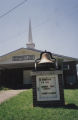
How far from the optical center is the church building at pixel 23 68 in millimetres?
15980

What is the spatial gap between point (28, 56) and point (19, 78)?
395cm

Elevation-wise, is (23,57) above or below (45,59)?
above

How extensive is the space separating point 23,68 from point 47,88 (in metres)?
11.8

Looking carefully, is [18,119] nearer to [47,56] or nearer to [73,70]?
[47,56]

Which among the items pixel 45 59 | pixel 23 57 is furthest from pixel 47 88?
pixel 23 57

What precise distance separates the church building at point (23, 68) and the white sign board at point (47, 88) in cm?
855

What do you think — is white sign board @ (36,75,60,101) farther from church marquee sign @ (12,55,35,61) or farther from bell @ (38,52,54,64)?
church marquee sign @ (12,55,35,61)

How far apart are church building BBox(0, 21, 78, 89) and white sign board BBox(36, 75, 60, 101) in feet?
28.1

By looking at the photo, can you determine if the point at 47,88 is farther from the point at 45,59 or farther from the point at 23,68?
the point at 23,68

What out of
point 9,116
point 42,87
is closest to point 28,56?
point 42,87

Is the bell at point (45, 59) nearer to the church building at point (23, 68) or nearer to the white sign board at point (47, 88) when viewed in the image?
the white sign board at point (47, 88)

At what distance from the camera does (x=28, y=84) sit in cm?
1819

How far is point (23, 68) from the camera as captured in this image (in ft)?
60.2

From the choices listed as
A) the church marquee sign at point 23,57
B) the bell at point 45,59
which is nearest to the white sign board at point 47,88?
the bell at point 45,59
